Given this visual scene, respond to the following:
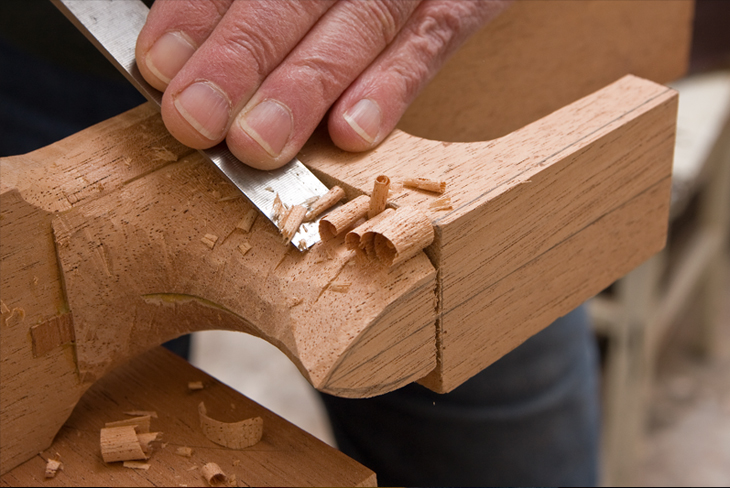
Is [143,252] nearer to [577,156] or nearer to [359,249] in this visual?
[359,249]

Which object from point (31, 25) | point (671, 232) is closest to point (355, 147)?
point (31, 25)

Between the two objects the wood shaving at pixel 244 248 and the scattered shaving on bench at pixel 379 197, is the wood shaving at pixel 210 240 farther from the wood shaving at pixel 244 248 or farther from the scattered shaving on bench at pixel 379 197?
the scattered shaving on bench at pixel 379 197

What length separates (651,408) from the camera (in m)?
2.46

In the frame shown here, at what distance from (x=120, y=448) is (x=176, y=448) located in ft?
0.16

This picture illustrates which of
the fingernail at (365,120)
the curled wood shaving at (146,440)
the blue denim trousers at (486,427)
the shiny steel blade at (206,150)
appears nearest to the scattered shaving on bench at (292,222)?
the shiny steel blade at (206,150)

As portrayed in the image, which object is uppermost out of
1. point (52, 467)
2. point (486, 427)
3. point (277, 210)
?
point (277, 210)

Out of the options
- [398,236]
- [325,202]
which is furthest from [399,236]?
[325,202]

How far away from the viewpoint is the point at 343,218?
0.60m

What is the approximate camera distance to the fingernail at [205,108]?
25.6 inches

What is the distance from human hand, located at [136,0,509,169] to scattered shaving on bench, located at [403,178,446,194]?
0.08 meters

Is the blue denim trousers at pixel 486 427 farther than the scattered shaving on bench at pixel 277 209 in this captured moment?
Yes

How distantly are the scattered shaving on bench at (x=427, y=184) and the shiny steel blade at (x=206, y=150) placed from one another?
0.26 ft

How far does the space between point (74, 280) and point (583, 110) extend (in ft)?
1.63

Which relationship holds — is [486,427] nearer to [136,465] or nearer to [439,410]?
[439,410]
